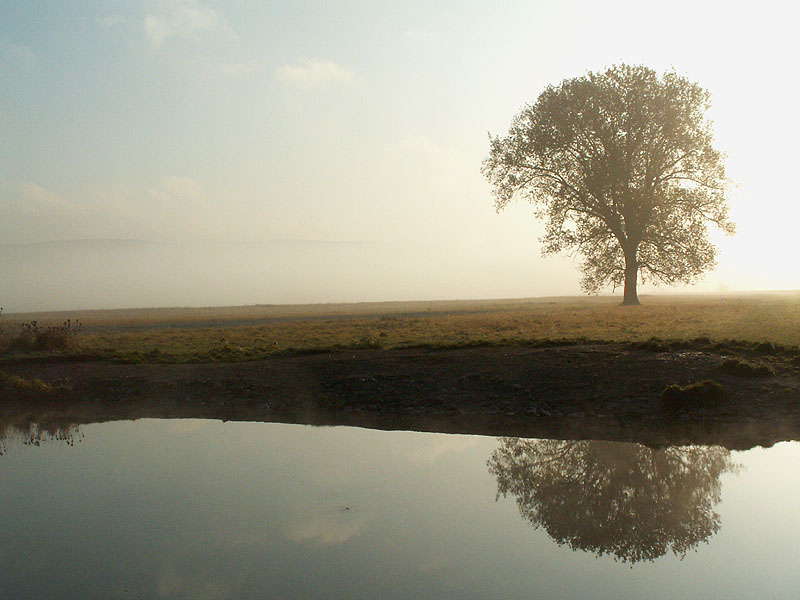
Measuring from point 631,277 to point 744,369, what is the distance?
32592mm

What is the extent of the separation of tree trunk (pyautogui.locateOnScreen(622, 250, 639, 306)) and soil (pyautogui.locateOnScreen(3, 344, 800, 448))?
28.3 m

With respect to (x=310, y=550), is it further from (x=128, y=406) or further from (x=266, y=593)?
(x=128, y=406)

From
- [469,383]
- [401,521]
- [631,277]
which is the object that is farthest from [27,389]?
[631,277]

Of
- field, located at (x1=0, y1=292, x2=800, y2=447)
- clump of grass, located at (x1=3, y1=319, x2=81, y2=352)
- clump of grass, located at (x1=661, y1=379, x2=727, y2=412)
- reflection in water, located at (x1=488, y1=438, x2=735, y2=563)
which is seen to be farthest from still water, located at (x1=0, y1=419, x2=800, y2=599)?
clump of grass, located at (x1=3, y1=319, x2=81, y2=352)

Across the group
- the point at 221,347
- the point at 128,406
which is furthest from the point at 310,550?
the point at 221,347

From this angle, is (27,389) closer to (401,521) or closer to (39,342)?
(39,342)

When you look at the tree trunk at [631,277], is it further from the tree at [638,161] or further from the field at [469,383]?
the field at [469,383]

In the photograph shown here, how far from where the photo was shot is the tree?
47.9 metres

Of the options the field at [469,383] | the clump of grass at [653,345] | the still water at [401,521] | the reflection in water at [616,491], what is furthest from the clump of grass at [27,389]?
the clump of grass at [653,345]

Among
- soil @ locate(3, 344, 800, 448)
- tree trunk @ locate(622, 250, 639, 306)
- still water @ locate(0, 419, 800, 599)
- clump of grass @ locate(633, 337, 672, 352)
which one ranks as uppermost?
tree trunk @ locate(622, 250, 639, 306)

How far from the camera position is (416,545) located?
28.8ft

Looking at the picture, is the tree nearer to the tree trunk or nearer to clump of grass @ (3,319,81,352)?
the tree trunk

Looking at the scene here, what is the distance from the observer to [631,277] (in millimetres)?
50188

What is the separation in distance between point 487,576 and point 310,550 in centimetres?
224
